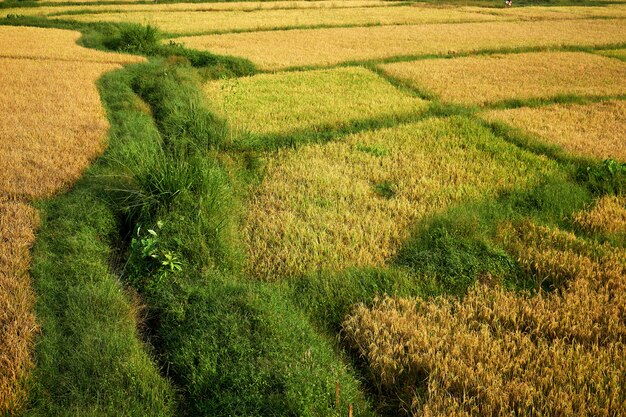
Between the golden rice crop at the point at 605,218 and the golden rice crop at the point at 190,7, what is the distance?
2543 cm

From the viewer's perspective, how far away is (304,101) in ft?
32.0

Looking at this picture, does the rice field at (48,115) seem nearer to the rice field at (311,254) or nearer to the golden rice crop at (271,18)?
the rice field at (311,254)

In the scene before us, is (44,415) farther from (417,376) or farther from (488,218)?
(488,218)

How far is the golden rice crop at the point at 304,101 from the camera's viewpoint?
A: 28.0ft

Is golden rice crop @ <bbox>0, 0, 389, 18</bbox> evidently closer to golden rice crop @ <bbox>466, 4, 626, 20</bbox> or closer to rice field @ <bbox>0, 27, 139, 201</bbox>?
golden rice crop @ <bbox>466, 4, 626, 20</bbox>

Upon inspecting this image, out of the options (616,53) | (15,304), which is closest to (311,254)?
(15,304)

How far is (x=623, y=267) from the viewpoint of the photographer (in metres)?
4.16

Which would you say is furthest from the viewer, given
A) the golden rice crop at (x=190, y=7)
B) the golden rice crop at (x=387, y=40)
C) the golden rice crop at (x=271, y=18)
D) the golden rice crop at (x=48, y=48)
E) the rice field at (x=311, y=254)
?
the golden rice crop at (x=190, y=7)

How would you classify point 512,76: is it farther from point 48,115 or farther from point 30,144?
point 30,144

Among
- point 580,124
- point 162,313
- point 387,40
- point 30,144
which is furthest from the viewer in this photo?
point 387,40

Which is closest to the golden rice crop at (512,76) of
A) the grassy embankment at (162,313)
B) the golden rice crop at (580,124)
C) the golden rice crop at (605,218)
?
the golden rice crop at (580,124)

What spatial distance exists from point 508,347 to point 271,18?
2415 centimetres

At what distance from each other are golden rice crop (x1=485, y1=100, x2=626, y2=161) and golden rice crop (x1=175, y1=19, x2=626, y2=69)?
21.6 ft

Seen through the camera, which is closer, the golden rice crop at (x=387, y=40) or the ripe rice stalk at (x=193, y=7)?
the golden rice crop at (x=387, y=40)
